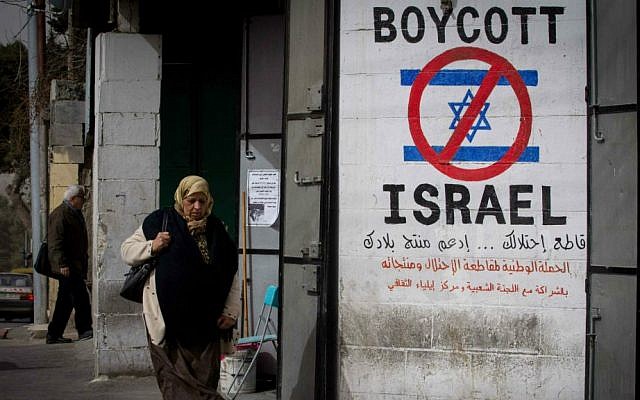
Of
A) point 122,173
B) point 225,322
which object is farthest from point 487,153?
point 122,173

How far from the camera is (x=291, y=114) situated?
6531mm

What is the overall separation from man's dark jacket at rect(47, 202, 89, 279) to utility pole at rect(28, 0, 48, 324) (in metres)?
3.99

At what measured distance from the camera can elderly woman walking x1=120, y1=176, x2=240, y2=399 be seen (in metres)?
6.24

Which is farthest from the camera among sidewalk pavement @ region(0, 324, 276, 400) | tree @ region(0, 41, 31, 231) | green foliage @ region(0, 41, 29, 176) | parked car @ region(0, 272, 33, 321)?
tree @ region(0, 41, 31, 231)

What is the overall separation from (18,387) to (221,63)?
355 cm

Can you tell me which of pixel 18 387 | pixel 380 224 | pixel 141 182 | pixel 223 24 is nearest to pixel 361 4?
pixel 380 224

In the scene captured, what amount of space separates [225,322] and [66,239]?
6024 millimetres

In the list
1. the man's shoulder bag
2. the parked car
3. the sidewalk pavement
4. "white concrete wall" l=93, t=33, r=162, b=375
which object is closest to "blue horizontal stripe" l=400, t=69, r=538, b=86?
the sidewalk pavement

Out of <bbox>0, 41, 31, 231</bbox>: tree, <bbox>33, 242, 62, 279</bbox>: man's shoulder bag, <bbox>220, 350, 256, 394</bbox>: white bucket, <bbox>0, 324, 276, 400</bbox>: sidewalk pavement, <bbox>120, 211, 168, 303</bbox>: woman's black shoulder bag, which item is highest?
<bbox>0, 41, 31, 231</bbox>: tree

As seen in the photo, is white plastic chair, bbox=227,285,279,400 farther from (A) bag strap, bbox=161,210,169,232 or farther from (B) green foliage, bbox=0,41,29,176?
(B) green foliage, bbox=0,41,29,176

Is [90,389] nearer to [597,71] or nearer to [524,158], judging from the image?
[524,158]

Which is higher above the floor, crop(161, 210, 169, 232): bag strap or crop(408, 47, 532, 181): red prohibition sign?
crop(408, 47, 532, 181): red prohibition sign

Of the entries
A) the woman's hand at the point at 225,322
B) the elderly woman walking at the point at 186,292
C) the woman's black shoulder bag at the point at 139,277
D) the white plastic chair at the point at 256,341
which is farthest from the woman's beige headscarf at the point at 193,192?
the white plastic chair at the point at 256,341

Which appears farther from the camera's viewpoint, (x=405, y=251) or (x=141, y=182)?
(x=141, y=182)
